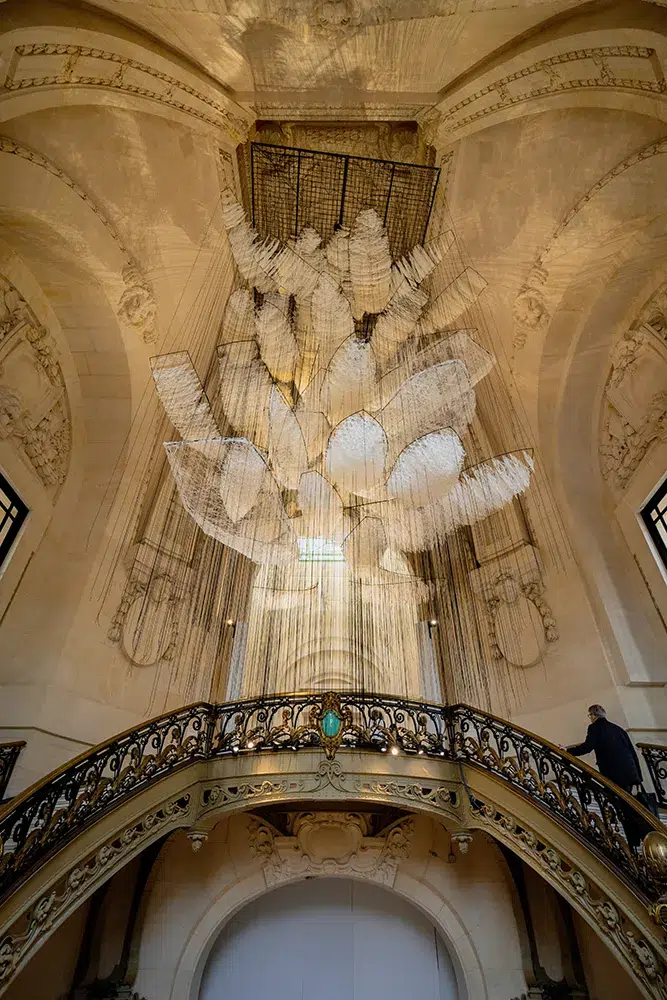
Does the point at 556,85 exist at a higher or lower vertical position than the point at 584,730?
higher

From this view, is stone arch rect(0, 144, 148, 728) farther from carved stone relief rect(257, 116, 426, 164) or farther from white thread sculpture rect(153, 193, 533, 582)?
carved stone relief rect(257, 116, 426, 164)

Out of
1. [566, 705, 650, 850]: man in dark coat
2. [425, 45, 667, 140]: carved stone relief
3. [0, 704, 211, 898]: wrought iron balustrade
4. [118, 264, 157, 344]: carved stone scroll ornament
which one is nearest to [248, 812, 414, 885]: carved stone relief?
[0, 704, 211, 898]: wrought iron balustrade

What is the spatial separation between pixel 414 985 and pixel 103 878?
3897 mm

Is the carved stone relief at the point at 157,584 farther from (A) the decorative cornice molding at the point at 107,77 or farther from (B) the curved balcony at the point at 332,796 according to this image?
(A) the decorative cornice molding at the point at 107,77

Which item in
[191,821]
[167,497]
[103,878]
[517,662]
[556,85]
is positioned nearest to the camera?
[103,878]

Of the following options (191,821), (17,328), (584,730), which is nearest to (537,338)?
(584,730)

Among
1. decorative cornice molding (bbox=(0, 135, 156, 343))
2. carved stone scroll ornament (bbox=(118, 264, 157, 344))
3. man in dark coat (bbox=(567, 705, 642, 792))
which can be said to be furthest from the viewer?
carved stone scroll ornament (bbox=(118, 264, 157, 344))

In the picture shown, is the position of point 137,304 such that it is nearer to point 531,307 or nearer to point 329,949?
point 531,307

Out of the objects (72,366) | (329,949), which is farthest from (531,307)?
(329,949)

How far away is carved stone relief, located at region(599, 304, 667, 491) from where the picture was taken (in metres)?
6.07

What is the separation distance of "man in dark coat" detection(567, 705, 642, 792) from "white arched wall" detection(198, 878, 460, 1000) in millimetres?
3326

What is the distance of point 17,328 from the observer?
6.01m

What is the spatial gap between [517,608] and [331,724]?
348 cm

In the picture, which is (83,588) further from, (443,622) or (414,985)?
(414,985)
